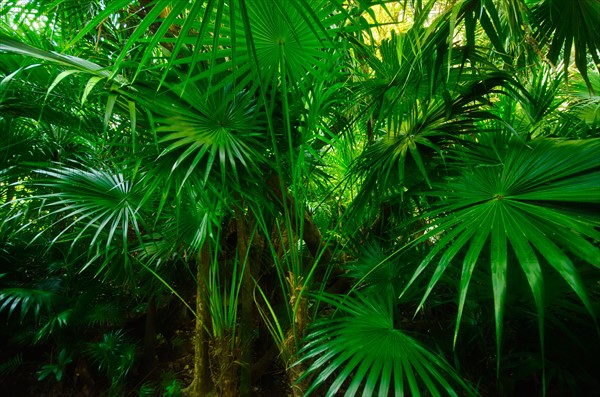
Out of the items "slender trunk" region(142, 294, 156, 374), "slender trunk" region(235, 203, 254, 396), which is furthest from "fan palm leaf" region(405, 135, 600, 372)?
"slender trunk" region(142, 294, 156, 374)

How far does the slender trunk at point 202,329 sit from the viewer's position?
1271 mm

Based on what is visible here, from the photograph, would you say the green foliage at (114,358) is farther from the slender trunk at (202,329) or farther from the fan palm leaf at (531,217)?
the fan palm leaf at (531,217)

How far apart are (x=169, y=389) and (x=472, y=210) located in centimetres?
162

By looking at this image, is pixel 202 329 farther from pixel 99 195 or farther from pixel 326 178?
pixel 326 178

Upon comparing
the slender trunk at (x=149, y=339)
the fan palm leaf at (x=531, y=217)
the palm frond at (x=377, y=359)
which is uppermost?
the fan palm leaf at (x=531, y=217)

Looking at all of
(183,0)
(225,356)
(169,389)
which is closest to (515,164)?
(183,0)

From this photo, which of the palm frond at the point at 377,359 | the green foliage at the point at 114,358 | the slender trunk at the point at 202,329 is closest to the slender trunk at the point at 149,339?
the green foliage at the point at 114,358

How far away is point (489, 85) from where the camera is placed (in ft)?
3.05

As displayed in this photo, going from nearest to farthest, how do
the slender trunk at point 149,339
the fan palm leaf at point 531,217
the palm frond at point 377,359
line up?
1. the fan palm leaf at point 531,217
2. the palm frond at point 377,359
3. the slender trunk at point 149,339

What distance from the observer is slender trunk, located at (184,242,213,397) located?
1271 mm

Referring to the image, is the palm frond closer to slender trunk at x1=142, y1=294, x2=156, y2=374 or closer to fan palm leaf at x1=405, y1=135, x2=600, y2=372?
fan palm leaf at x1=405, y1=135, x2=600, y2=372

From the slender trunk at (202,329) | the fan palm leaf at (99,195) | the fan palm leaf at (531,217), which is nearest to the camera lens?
the fan palm leaf at (531,217)

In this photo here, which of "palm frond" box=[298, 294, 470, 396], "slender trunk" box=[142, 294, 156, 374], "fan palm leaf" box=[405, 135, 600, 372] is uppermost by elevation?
"fan palm leaf" box=[405, 135, 600, 372]

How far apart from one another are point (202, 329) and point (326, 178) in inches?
31.8
